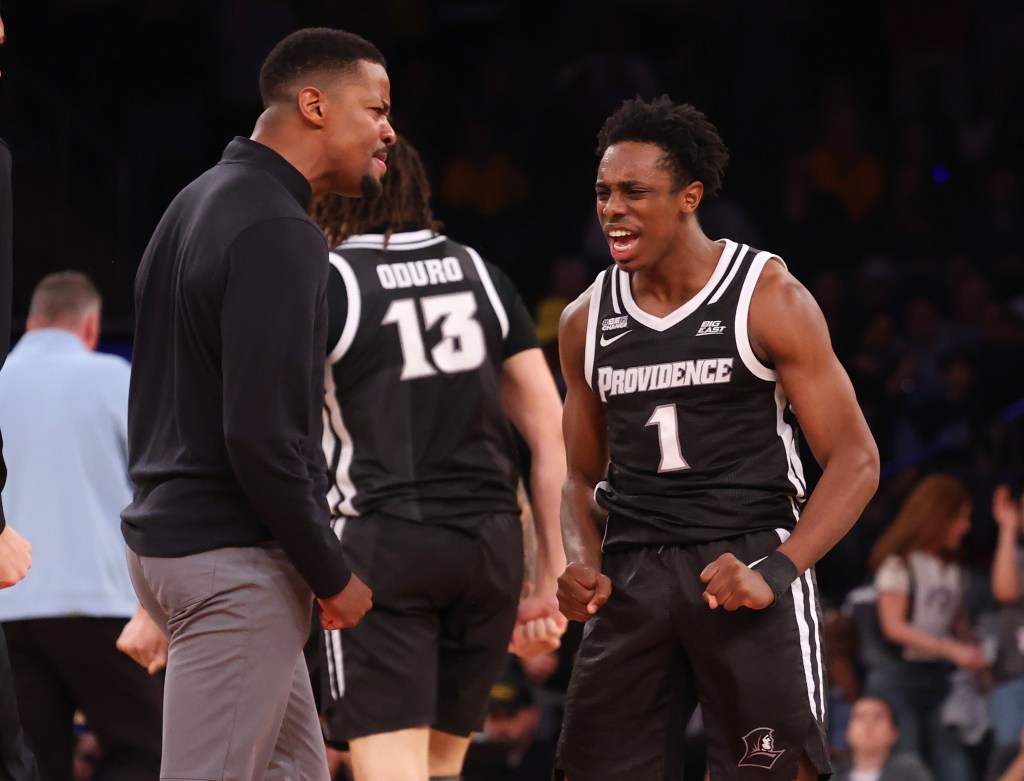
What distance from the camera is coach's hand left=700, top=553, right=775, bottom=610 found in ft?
10.9

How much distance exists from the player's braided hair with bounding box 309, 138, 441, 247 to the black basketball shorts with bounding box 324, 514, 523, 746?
0.84 m

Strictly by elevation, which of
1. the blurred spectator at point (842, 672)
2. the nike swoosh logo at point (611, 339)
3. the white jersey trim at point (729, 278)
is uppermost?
the white jersey trim at point (729, 278)

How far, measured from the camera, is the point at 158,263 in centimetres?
319

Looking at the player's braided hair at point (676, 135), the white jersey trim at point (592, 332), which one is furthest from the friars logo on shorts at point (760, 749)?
the player's braided hair at point (676, 135)

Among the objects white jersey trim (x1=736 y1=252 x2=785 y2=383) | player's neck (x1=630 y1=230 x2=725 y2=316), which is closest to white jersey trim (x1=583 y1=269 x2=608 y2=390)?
player's neck (x1=630 y1=230 x2=725 y2=316)

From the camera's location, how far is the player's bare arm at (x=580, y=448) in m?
3.78

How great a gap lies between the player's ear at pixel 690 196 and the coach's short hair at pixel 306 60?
837 millimetres

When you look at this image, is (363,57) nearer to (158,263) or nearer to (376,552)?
(158,263)

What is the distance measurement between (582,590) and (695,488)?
35cm

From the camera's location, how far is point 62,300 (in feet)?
17.3

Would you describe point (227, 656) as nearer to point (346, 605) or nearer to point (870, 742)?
point (346, 605)

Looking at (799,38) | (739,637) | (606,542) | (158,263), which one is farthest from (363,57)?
(799,38)

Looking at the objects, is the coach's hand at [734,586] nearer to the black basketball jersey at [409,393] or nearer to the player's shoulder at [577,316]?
the player's shoulder at [577,316]

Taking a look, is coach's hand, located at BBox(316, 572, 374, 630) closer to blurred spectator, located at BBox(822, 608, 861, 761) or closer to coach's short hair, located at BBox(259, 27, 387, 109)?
coach's short hair, located at BBox(259, 27, 387, 109)
